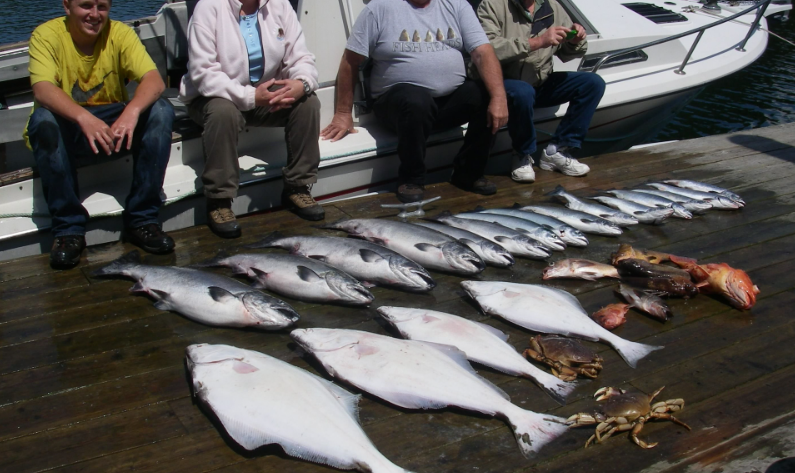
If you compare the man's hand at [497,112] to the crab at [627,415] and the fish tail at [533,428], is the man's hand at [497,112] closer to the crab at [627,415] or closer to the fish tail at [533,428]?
the crab at [627,415]

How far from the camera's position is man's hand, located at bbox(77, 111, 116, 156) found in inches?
151

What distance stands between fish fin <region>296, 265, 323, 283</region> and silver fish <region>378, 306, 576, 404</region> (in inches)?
17.2

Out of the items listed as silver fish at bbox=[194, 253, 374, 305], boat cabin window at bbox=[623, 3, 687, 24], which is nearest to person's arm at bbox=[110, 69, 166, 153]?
silver fish at bbox=[194, 253, 374, 305]

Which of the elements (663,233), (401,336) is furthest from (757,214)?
(401,336)

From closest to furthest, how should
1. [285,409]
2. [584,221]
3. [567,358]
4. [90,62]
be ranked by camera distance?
1. [285,409]
2. [567,358]
3. [90,62]
4. [584,221]

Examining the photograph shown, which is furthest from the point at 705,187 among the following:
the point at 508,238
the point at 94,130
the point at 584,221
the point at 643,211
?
the point at 94,130

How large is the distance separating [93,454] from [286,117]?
281 cm

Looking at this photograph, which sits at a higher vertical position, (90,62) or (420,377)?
(90,62)

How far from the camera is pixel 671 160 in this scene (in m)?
6.24

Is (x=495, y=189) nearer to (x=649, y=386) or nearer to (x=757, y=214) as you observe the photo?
(x=757, y=214)

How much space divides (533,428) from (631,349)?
0.86m

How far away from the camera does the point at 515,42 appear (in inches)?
210

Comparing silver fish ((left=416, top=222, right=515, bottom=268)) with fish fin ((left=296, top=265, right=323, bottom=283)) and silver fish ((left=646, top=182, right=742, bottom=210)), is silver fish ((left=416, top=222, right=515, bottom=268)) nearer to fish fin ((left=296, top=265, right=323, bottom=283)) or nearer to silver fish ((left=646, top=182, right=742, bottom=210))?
fish fin ((left=296, top=265, right=323, bottom=283))

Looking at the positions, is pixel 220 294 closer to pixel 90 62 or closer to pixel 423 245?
pixel 423 245
